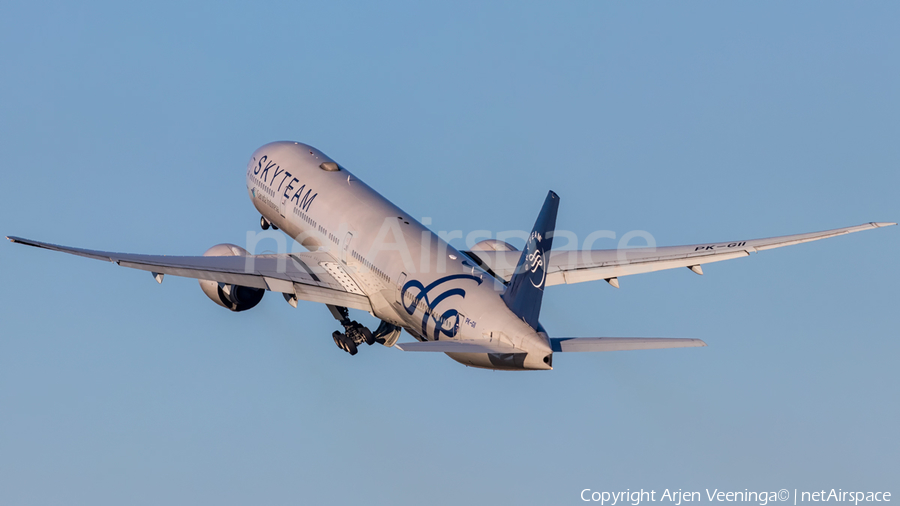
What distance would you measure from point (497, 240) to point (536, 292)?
44.6ft

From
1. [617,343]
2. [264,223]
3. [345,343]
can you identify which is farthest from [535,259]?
[264,223]

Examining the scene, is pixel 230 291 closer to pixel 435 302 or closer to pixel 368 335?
pixel 368 335

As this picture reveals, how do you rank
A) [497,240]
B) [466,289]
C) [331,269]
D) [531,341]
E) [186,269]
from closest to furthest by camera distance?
[531,341]
[466,289]
[186,269]
[331,269]
[497,240]

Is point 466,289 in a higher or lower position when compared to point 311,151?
lower

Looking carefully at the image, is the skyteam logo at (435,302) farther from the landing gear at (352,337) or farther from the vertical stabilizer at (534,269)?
the landing gear at (352,337)

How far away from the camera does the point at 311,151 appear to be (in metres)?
59.7

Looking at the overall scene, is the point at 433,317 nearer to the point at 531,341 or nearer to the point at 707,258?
the point at 531,341

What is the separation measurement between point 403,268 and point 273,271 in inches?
238

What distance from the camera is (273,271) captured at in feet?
167

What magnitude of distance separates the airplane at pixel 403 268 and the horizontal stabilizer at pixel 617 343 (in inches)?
1.7

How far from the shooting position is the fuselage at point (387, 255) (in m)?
43.2

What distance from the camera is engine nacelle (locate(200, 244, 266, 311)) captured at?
52438 millimetres

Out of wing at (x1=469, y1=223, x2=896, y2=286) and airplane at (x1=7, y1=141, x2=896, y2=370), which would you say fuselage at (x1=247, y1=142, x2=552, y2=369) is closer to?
airplane at (x1=7, y1=141, x2=896, y2=370)

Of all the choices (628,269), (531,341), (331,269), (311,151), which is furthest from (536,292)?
(311,151)
